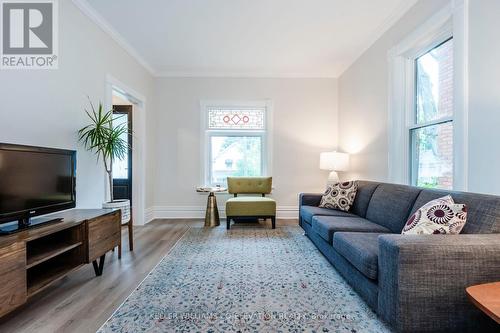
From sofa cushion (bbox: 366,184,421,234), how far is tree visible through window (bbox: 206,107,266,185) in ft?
7.95

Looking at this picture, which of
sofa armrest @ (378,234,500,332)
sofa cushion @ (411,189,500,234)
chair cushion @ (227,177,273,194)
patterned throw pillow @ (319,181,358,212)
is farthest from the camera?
chair cushion @ (227,177,273,194)

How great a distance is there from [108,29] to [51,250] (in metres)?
2.76

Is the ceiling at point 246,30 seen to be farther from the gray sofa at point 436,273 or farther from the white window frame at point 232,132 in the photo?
the gray sofa at point 436,273

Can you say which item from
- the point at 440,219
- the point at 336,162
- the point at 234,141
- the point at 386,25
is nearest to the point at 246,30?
the point at 386,25

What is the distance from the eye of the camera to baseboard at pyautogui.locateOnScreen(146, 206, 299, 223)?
489cm

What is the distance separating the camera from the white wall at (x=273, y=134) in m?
4.91

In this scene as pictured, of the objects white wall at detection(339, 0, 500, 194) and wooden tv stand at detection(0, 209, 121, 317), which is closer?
wooden tv stand at detection(0, 209, 121, 317)

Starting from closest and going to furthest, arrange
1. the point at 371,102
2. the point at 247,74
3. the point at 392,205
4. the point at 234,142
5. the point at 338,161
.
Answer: the point at 392,205, the point at 371,102, the point at 338,161, the point at 247,74, the point at 234,142

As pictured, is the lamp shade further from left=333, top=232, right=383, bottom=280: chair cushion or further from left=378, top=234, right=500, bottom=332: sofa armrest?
left=378, top=234, right=500, bottom=332: sofa armrest

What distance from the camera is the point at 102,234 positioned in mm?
2357

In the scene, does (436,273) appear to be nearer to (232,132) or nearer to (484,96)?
(484,96)

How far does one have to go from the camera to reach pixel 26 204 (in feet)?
6.06

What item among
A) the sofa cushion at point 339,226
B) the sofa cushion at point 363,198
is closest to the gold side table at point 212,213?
the sofa cushion at point 339,226

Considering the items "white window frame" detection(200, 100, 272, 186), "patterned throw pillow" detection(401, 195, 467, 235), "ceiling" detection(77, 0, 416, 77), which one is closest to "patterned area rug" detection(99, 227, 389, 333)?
"patterned throw pillow" detection(401, 195, 467, 235)
